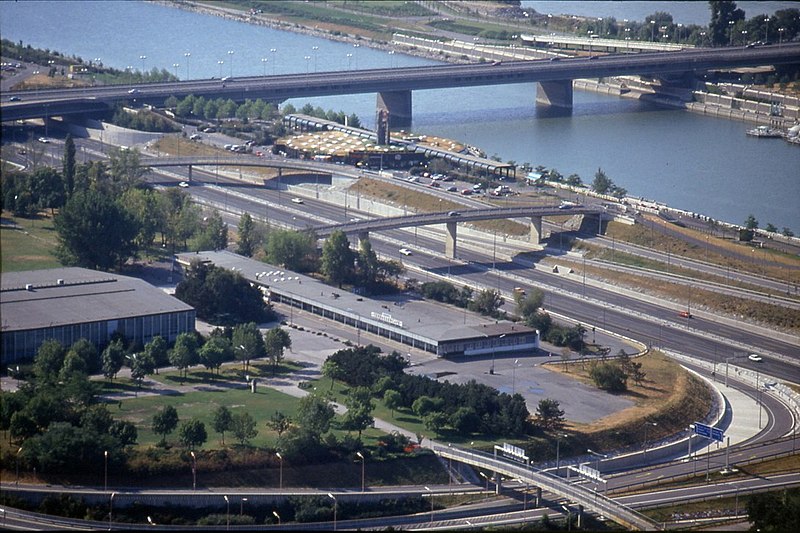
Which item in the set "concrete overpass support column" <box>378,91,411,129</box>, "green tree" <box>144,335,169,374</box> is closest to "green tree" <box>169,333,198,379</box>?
"green tree" <box>144,335,169,374</box>

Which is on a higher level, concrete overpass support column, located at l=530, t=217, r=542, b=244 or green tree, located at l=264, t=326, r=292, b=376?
concrete overpass support column, located at l=530, t=217, r=542, b=244

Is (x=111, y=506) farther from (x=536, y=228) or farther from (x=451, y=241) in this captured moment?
(x=536, y=228)

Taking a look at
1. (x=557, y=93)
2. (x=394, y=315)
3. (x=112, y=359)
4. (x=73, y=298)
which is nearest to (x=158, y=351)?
(x=112, y=359)

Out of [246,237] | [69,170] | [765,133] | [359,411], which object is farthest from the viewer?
[765,133]

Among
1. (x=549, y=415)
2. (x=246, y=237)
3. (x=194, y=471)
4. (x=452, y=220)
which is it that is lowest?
(x=194, y=471)

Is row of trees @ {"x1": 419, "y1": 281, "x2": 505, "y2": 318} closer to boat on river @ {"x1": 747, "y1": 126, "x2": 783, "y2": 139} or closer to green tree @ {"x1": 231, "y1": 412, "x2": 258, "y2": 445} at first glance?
green tree @ {"x1": 231, "y1": 412, "x2": 258, "y2": 445}
